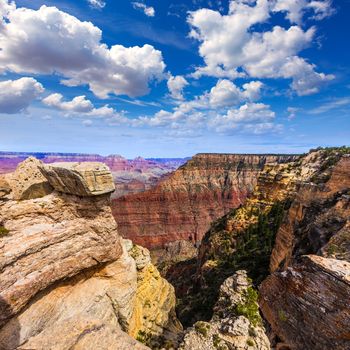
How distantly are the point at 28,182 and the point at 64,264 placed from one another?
7368mm

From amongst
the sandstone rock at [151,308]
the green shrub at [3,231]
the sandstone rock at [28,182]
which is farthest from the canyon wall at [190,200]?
the green shrub at [3,231]

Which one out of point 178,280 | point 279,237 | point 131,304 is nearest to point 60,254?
point 131,304

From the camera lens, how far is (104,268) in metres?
21.9

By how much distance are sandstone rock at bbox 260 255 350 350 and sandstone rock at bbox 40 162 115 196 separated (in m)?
13.7

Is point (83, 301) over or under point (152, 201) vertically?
over

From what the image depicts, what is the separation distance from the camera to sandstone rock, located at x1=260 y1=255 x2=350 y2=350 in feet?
28.3

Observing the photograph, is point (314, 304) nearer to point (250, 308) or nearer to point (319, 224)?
point (250, 308)

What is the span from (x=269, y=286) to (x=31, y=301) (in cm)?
1437

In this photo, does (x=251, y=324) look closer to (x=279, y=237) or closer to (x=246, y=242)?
(x=279, y=237)

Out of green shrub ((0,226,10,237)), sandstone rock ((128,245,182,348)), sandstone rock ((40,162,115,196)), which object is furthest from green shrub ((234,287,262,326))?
green shrub ((0,226,10,237))

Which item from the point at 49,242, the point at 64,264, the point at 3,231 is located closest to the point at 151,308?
the point at 64,264

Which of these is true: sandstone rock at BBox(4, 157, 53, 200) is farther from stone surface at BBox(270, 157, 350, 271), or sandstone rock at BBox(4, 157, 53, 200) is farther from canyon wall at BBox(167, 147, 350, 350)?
stone surface at BBox(270, 157, 350, 271)

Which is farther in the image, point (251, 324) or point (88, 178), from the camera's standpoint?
point (88, 178)

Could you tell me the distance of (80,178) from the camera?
18.9m
